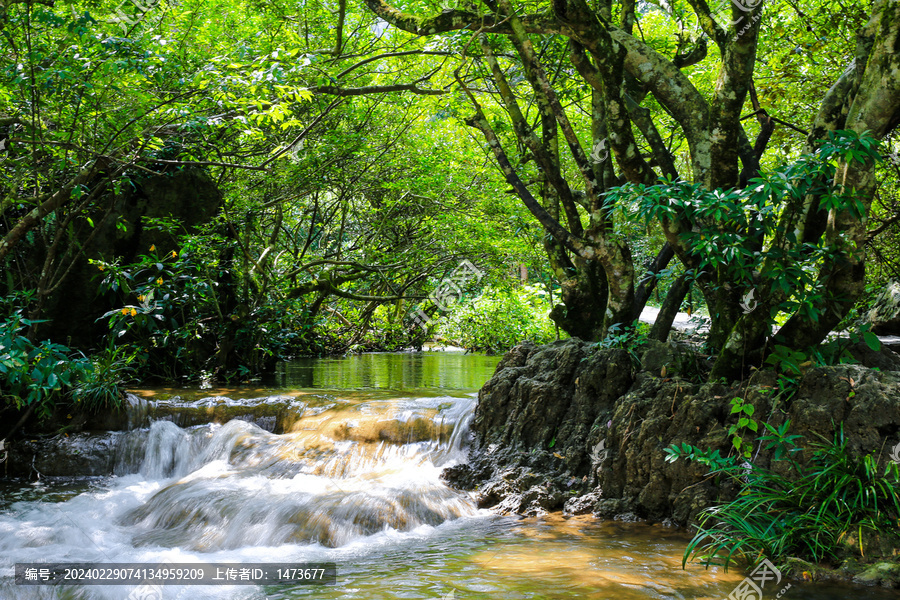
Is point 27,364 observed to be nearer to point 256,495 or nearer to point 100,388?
point 100,388

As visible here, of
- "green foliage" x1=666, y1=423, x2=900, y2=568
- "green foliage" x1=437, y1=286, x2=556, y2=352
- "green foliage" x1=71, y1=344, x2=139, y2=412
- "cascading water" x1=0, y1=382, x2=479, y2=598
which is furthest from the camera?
"green foliage" x1=437, y1=286, x2=556, y2=352

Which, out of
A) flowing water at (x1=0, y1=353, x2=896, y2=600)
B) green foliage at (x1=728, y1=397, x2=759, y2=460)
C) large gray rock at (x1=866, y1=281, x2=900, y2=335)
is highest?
large gray rock at (x1=866, y1=281, x2=900, y2=335)

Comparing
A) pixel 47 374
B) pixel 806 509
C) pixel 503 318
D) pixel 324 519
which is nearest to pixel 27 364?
pixel 47 374

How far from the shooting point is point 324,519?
5.15m

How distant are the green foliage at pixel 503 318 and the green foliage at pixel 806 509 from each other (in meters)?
10.6

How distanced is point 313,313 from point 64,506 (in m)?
7.90

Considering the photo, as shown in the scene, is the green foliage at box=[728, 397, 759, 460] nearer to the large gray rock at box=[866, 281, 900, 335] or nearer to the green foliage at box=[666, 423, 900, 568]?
the green foliage at box=[666, 423, 900, 568]

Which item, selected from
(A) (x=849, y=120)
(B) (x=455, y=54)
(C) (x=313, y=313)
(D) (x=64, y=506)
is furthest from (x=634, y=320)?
(C) (x=313, y=313)

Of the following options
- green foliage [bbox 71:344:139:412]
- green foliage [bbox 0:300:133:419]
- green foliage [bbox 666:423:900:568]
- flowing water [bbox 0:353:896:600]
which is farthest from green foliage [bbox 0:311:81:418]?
green foliage [bbox 666:423:900:568]

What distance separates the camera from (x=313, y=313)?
13602 millimetres

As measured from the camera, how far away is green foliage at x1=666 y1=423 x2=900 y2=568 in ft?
12.5

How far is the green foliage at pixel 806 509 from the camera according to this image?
3814 millimetres

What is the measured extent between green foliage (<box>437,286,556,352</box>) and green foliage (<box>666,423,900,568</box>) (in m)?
10.6

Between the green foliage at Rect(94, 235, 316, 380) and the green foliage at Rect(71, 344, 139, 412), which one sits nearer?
the green foliage at Rect(71, 344, 139, 412)
